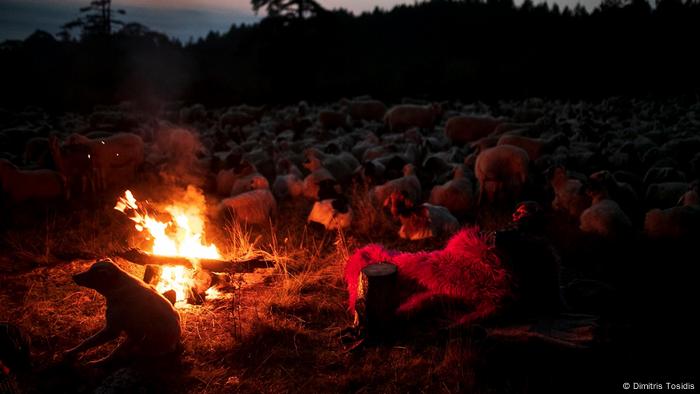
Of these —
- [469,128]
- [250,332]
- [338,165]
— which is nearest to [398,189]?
[338,165]

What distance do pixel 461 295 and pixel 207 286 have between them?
2.96 m

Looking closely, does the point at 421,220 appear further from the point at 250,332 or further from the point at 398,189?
the point at 250,332

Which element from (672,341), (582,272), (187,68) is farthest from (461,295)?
(187,68)

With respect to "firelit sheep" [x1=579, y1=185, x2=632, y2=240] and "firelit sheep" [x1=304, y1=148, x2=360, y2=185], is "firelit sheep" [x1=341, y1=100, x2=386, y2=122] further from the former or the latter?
"firelit sheep" [x1=579, y1=185, x2=632, y2=240]

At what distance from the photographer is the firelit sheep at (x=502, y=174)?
820cm

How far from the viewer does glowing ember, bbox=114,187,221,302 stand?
504cm

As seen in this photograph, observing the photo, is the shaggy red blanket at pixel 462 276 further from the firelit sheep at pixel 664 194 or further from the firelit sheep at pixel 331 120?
the firelit sheep at pixel 331 120

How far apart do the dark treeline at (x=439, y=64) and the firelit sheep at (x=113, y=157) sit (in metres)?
23.8

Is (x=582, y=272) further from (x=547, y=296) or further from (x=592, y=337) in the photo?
(x=592, y=337)

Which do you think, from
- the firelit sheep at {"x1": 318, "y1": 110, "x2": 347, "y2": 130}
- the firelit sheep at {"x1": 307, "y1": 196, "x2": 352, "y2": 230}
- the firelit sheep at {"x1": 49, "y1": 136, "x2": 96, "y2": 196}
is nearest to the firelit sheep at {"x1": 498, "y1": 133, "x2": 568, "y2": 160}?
the firelit sheep at {"x1": 307, "y1": 196, "x2": 352, "y2": 230}

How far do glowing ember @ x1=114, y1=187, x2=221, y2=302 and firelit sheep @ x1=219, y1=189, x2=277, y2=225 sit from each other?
1267 millimetres

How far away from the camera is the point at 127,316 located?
3707 mm

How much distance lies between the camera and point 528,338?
134 inches

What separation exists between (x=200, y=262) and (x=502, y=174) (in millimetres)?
5649
